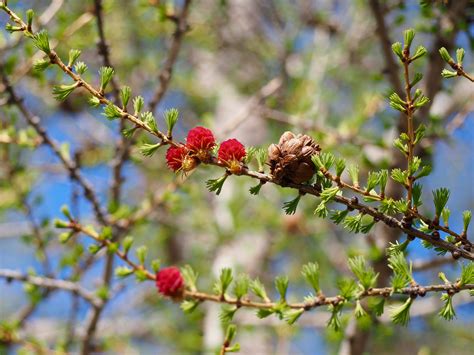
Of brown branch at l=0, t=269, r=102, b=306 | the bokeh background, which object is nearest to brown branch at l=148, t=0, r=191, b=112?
the bokeh background

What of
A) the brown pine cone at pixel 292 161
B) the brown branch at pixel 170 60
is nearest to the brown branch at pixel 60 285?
the brown branch at pixel 170 60

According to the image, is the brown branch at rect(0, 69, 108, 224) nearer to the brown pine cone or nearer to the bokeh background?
the bokeh background

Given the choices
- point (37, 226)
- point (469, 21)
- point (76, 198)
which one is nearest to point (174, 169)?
point (76, 198)

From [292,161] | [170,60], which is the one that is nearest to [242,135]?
[170,60]

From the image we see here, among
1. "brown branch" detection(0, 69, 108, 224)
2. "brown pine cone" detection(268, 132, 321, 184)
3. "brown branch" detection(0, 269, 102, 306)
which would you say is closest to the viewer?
"brown pine cone" detection(268, 132, 321, 184)

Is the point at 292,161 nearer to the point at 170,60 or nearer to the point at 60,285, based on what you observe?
the point at 170,60
